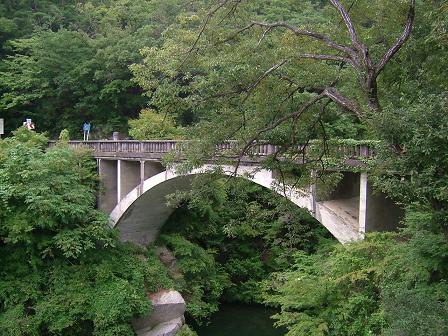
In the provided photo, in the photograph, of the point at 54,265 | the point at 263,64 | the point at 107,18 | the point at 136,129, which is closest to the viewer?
the point at 263,64

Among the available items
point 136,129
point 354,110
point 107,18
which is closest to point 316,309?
point 354,110

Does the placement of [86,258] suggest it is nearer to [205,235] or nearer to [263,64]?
Result: [205,235]

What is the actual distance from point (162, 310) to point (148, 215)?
15.7 feet

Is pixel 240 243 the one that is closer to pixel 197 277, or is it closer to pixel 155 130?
pixel 197 277

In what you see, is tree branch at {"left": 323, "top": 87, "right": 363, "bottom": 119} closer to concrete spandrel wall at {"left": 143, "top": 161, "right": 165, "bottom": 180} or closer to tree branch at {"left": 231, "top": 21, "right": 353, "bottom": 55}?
tree branch at {"left": 231, "top": 21, "right": 353, "bottom": 55}

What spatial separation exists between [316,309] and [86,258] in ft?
23.6

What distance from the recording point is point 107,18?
27734mm

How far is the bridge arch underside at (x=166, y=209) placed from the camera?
10.8 meters

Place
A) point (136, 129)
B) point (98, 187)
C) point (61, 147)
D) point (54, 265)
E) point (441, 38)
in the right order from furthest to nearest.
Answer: point (136, 129) < point (98, 187) < point (61, 147) < point (54, 265) < point (441, 38)

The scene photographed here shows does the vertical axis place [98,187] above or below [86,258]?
above

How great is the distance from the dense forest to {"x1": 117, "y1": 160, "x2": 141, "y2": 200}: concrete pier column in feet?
3.97

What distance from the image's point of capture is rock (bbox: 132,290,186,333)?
1462 centimetres

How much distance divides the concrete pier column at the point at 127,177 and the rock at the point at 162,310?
4004 mm

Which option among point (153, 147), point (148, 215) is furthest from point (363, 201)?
point (148, 215)
